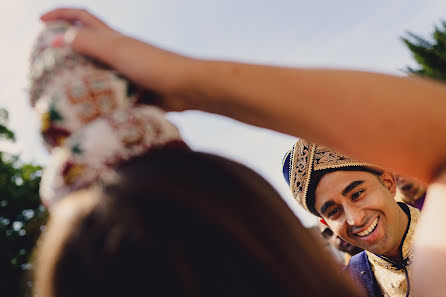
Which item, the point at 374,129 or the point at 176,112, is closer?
the point at 374,129

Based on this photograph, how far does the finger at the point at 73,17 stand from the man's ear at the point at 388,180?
2.55m

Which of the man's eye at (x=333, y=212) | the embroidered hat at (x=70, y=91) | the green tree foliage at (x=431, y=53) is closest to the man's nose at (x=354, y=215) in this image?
the man's eye at (x=333, y=212)

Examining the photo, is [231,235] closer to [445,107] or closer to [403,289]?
[445,107]

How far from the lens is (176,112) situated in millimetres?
926

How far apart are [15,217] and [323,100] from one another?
44.2ft

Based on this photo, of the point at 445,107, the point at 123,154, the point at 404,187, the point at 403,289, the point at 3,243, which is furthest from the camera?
the point at 3,243

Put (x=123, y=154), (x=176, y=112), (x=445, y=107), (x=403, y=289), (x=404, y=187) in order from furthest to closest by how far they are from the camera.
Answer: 1. (x=404, y=187)
2. (x=403, y=289)
3. (x=176, y=112)
4. (x=123, y=154)
5. (x=445, y=107)

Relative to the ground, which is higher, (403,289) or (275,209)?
(275,209)

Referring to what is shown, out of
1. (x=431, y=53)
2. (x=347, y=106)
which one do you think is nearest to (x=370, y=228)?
(x=347, y=106)

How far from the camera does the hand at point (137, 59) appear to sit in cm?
78

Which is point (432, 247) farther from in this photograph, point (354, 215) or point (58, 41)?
point (354, 215)

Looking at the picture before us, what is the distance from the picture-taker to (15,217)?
11391mm

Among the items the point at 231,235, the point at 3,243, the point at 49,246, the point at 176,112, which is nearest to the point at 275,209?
the point at 231,235

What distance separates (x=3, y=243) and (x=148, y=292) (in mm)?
12085
